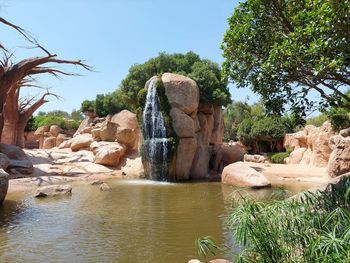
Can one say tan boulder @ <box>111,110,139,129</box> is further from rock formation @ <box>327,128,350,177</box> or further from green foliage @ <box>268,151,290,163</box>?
rock formation @ <box>327,128,350,177</box>

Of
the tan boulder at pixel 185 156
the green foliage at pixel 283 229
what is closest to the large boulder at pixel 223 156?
the tan boulder at pixel 185 156

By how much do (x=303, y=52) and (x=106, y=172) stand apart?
1964 centimetres

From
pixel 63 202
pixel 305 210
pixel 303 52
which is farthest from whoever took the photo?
pixel 63 202

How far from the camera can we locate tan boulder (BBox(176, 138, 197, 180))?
22234mm

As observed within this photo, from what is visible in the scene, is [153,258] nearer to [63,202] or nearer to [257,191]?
[63,202]

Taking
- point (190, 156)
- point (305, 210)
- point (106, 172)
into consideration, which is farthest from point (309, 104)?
point (106, 172)

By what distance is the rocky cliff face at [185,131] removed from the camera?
22.3m

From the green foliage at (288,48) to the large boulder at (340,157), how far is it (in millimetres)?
12237

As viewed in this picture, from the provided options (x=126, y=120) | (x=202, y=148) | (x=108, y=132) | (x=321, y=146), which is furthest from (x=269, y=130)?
(x=108, y=132)

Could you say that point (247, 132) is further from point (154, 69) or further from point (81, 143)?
point (81, 143)

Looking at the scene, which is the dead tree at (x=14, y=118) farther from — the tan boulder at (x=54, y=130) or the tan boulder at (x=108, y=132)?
the tan boulder at (x=54, y=130)

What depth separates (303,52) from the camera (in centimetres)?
610

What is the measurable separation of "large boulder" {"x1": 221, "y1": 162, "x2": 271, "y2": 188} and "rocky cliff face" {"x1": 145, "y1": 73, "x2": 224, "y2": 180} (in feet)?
11.7

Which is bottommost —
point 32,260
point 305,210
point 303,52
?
point 32,260
